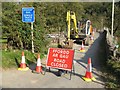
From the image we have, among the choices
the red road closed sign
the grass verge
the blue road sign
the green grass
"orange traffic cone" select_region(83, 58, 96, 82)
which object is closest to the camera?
the grass verge

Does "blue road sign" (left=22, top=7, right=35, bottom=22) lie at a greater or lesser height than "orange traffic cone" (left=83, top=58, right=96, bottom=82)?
greater

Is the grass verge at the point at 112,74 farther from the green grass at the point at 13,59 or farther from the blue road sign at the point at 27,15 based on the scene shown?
the blue road sign at the point at 27,15

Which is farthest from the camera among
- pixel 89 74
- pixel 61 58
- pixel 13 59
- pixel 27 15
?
pixel 27 15

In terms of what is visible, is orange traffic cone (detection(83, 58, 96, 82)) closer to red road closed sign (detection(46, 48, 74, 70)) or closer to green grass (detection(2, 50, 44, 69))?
red road closed sign (detection(46, 48, 74, 70))

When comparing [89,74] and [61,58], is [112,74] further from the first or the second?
[61,58]

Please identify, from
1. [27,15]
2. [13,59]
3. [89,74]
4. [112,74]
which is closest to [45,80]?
[89,74]

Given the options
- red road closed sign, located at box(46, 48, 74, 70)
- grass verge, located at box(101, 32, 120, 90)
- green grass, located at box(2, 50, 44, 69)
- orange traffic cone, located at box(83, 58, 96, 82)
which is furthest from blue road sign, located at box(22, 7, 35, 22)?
orange traffic cone, located at box(83, 58, 96, 82)

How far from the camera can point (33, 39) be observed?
13180mm

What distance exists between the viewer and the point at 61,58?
925cm

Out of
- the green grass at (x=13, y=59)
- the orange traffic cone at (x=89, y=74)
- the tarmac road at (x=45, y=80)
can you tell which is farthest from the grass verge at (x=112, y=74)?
the green grass at (x=13, y=59)

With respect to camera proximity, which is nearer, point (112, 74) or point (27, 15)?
point (112, 74)

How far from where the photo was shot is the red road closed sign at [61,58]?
902cm

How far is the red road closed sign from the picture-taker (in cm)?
902

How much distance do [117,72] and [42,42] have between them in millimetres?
5742
